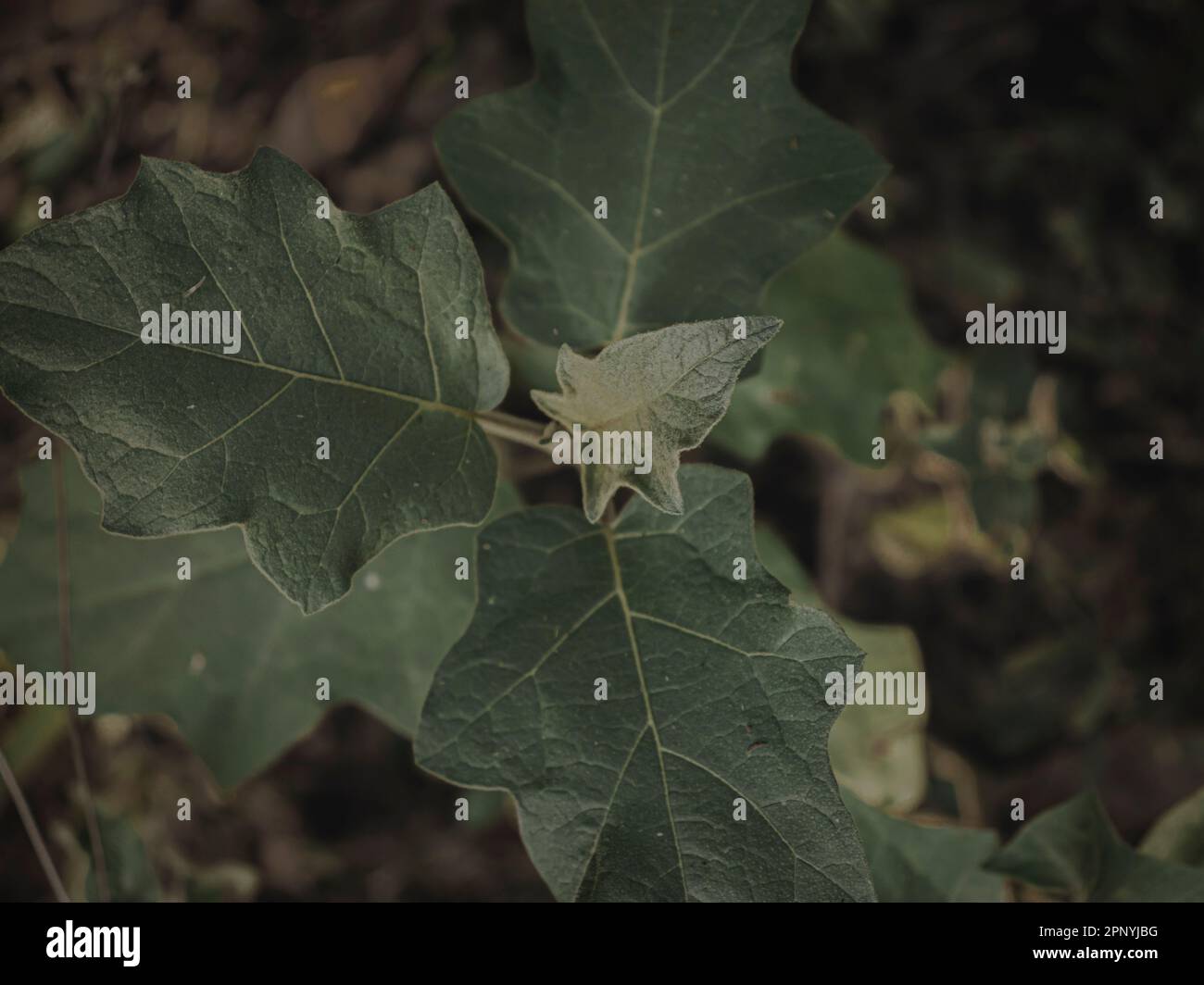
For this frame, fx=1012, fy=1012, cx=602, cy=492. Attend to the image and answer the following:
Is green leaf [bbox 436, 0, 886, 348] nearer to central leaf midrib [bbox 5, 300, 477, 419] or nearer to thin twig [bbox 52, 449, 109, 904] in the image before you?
central leaf midrib [bbox 5, 300, 477, 419]

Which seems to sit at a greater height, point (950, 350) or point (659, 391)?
point (950, 350)

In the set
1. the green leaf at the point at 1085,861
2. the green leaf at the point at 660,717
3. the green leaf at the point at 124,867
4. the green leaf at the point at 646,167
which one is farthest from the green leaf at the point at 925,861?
the green leaf at the point at 124,867

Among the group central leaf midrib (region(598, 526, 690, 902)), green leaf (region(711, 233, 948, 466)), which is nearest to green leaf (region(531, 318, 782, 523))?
central leaf midrib (region(598, 526, 690, 902))

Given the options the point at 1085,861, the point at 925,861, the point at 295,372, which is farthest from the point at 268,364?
the point at 1085,861

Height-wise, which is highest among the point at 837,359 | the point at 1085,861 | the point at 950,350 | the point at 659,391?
the point at 950,350

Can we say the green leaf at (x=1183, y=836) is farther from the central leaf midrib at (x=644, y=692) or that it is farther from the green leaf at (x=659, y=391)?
the green leaf at (x=659, y=391)

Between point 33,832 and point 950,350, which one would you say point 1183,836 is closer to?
point 950,350
